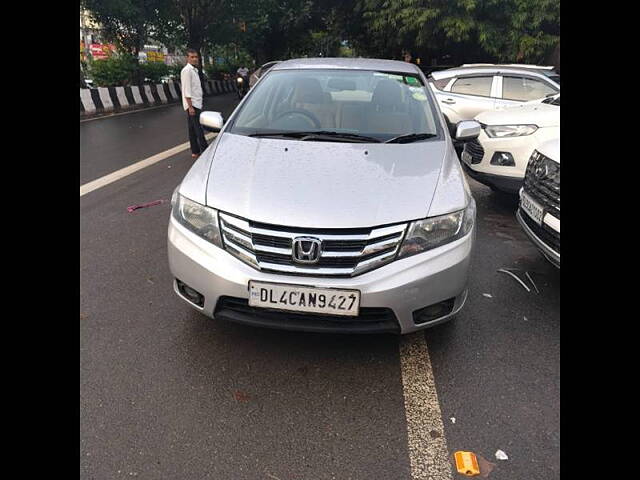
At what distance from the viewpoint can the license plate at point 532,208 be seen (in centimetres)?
353

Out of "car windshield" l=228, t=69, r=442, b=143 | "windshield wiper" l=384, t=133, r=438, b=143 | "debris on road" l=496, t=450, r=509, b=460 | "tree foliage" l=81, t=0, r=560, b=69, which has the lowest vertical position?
"debris on road" l=496, t=450, r=509, b=460

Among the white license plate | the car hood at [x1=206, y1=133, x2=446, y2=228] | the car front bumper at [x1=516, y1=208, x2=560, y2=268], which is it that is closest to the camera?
the white license plate

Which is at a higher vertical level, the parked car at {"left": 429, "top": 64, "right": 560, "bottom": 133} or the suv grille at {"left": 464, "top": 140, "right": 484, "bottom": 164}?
the parked car at {"left": 429, "top": 64, "right": 560, "bottom": 133}

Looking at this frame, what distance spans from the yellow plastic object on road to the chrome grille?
918mm

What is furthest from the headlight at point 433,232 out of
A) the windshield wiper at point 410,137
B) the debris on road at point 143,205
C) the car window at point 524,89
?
the car window at point 524,89

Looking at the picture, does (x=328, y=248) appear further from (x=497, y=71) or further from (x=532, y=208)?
(x=497, y=71)

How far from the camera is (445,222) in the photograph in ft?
8.43

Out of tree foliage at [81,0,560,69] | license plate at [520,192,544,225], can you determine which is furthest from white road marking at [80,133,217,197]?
tree foliage at [81,0,560,69]

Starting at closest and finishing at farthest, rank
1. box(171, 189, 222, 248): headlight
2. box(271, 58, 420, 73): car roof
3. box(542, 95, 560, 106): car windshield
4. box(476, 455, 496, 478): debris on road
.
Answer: box(476, 455, 496, 478): debris on road
box(171, 189, 222, 248): headlight
box(271, 58, 420, 73): car roof
box(542, 95, 560, 106): car windshield

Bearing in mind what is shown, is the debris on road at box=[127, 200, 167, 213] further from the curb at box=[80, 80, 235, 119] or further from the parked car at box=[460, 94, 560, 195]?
the curb at box=[80, 80, 235, 119]

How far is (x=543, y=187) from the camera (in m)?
3.60

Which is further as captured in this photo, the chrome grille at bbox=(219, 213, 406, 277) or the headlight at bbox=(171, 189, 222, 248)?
the headlight at bbox=(171, 189, 222, 248)

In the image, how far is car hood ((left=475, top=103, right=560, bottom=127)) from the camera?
5.33 m
